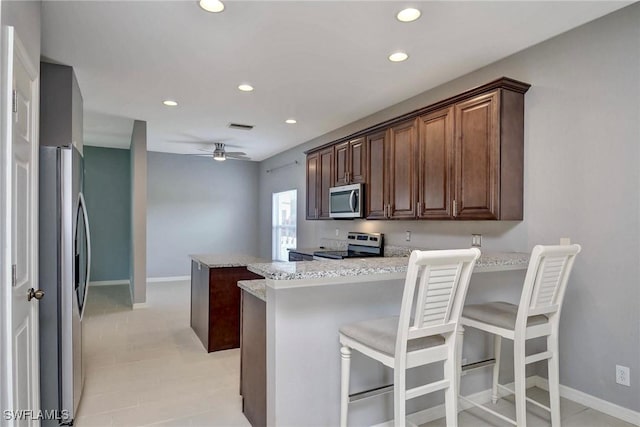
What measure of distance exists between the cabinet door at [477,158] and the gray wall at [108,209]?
20.8 ft

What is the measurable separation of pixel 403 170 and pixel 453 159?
0.65 metres

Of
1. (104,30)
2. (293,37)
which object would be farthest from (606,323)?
(104,30)

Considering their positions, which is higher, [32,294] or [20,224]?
[20,224]

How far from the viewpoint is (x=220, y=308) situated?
11.9ft

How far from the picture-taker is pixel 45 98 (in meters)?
3.20

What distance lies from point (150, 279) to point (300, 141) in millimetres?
4205

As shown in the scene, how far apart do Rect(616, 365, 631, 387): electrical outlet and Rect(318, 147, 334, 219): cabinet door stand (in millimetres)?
3284

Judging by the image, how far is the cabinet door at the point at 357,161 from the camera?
4.16m

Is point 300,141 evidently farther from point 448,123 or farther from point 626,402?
point 626,402

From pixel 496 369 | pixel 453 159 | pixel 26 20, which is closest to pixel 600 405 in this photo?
pixel 496 369

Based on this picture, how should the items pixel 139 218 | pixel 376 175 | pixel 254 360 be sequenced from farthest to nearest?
pixel 139 218 → pixel 376 175 → pixel 254 360

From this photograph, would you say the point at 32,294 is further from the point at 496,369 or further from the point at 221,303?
the point at 496,369

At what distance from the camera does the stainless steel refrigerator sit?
2088mm

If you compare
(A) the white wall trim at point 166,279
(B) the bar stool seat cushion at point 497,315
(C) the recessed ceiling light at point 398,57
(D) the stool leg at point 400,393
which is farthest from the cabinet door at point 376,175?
(A) the white wall trim at point 166,279
